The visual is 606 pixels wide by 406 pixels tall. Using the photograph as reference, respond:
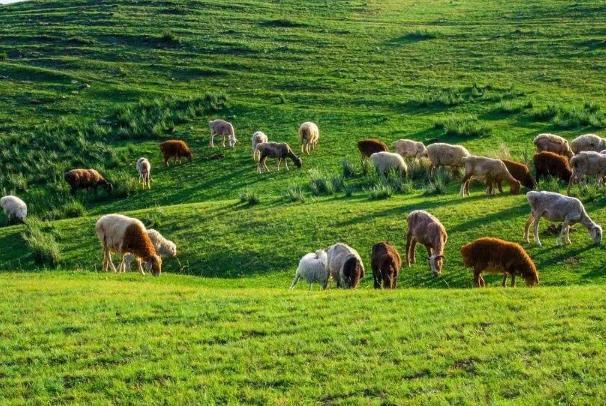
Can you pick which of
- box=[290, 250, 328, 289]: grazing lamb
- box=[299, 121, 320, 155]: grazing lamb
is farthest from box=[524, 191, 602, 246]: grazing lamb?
box=[299, 121, 320, 155]: grazing lamb

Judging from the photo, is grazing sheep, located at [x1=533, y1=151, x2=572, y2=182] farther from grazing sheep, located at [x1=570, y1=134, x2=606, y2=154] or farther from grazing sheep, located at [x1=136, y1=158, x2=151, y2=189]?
grazing sheep, located at [x1=136, y1=158, x2=151, y2=189]

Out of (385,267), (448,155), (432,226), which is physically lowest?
(385,267)

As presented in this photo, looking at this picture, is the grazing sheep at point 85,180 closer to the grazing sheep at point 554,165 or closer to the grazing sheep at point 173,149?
the grazing sheep at point 173,149

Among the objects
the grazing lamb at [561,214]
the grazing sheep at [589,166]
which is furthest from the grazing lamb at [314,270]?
the grazing sheep at [589,166]

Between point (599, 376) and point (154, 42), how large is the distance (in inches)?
2090

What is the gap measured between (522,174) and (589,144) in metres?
5.20

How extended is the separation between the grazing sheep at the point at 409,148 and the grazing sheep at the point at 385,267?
45.5ft

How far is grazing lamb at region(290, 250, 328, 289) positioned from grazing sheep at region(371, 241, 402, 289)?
45.8 inches

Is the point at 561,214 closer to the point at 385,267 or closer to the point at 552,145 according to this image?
the point at 385,267

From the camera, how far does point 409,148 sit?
98.5 ft

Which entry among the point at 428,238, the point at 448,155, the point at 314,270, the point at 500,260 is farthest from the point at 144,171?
the point at 500,260

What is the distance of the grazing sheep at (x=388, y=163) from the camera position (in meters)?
27.6

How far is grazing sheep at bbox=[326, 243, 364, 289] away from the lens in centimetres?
1623

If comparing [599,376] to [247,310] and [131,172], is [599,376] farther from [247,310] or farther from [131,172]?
[131,172]
